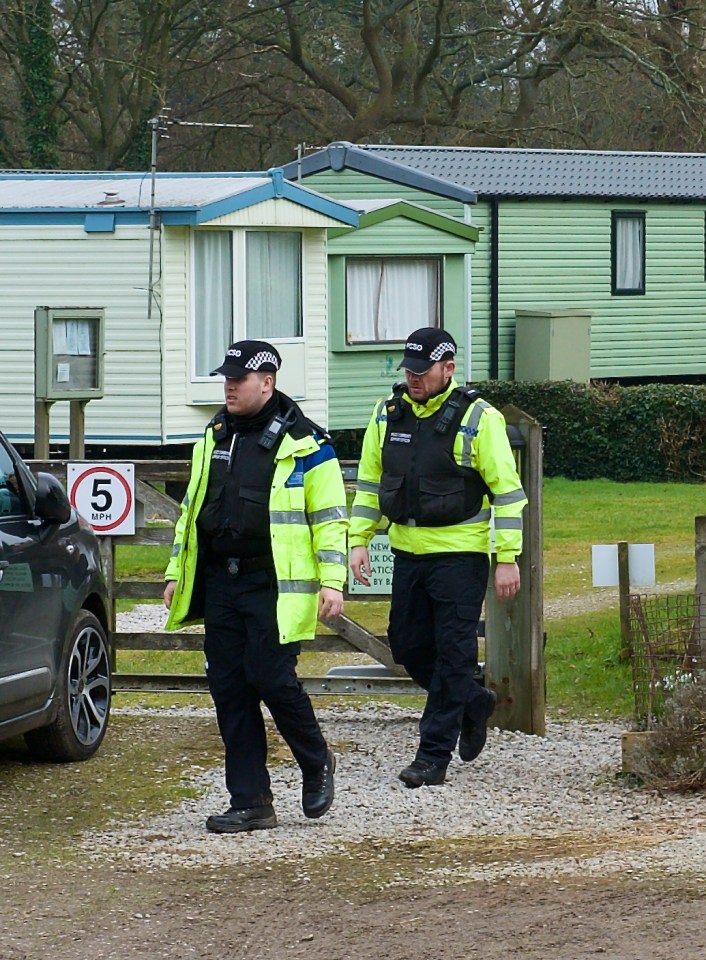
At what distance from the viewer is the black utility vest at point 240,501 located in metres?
6.07

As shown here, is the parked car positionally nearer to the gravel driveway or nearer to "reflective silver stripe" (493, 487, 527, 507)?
the gravel driveway

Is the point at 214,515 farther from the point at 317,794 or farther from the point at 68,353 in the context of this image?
the point at 68,353

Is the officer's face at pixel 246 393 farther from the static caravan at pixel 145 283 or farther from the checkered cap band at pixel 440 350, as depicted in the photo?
the static caravan at pixel 145 283

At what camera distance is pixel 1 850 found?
19.9 ft

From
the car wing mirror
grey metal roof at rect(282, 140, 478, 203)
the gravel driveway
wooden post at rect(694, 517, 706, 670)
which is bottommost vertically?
the gravel driveway

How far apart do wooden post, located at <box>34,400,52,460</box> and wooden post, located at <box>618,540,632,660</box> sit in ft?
13.7

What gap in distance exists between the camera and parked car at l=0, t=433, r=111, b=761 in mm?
6672

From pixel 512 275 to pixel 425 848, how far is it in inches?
776

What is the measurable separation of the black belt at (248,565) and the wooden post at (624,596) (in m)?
2.58

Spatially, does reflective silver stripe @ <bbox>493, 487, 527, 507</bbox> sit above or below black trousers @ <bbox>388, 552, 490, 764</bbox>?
above

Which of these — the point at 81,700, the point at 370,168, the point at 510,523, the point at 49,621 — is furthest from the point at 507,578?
the point at 370,168

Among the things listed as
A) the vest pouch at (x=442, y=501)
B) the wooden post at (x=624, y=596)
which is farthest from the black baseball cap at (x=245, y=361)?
the wooden post at (x=624, y=596)

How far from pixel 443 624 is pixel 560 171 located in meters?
20.1

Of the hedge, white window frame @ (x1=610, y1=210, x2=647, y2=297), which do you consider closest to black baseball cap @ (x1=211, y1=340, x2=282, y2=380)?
the hedge
